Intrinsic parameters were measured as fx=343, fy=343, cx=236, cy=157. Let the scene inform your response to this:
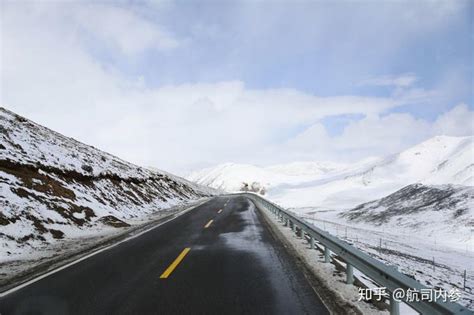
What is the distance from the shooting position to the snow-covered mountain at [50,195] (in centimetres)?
1161

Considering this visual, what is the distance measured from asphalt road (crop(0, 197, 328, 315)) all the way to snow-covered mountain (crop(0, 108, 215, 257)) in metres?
3.64

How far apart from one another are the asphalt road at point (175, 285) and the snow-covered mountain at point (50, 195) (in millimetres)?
3636

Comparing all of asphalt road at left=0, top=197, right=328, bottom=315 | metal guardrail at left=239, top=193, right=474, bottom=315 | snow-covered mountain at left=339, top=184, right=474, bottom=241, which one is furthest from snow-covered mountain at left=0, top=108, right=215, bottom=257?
snow-covered mountain at left=339, top=184, right=474, bottom=241

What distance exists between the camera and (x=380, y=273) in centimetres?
505

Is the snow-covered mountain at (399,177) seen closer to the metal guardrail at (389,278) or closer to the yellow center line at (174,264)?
the yellow center line at (174,264)

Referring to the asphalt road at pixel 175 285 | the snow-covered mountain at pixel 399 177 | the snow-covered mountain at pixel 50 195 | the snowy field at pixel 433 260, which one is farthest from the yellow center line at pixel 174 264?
the snow-covered mountain at pixel 399 177

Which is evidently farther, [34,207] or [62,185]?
[62,185]

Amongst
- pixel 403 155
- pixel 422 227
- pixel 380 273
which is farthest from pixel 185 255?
pixel 403 155

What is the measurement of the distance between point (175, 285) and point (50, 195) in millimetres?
11456

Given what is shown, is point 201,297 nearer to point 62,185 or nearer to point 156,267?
point 156,267

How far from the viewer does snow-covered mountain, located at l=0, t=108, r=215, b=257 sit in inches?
457

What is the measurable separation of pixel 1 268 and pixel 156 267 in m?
3.61

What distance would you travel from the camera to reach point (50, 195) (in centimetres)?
1529

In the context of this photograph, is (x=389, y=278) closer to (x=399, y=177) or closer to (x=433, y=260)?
(x=433, y=260)
